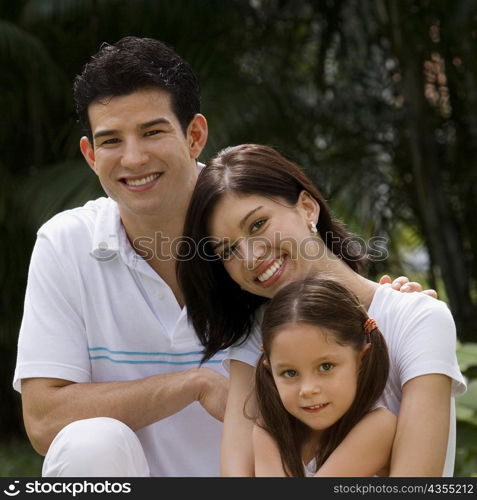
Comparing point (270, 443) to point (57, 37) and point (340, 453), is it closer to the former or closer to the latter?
point (340, 453)

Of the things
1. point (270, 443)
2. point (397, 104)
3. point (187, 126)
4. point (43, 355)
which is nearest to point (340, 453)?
point (270, 443)

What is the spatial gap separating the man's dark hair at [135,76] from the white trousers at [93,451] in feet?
3.48

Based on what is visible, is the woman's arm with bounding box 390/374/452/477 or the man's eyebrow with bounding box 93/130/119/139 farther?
the man's eyebrow with bounding box 93/130/119/139

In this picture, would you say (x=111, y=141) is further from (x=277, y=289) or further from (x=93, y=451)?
(x=93, y=451)

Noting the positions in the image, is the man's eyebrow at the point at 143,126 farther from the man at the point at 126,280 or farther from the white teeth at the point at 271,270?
the white teeth at the point at 271,270

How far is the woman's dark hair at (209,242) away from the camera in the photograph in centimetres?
295

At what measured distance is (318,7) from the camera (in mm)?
7027

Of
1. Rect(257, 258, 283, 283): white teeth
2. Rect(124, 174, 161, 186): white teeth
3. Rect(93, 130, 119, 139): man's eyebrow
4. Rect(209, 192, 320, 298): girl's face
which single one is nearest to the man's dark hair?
Rect(93, 130, 119, 139): man's eyebrow

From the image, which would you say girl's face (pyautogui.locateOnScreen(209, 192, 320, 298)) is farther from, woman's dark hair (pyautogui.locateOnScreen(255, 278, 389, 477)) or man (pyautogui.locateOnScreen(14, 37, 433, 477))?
man (pyautogui.locateOnScreen(14, 37, 433, 477))

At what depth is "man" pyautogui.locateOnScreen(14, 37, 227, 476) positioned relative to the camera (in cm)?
324

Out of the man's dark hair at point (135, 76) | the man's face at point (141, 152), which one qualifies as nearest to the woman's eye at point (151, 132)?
the man's face at point (141, 152)

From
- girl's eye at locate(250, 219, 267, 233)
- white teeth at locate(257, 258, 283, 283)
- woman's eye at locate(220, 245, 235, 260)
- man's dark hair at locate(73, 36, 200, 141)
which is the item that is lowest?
white teeth at locate(257, 258, 283, 283)

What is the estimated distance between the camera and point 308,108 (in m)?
6.87

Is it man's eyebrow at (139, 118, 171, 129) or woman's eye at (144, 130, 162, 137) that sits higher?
man's eyebrow at (139, 118, 171, 129)
